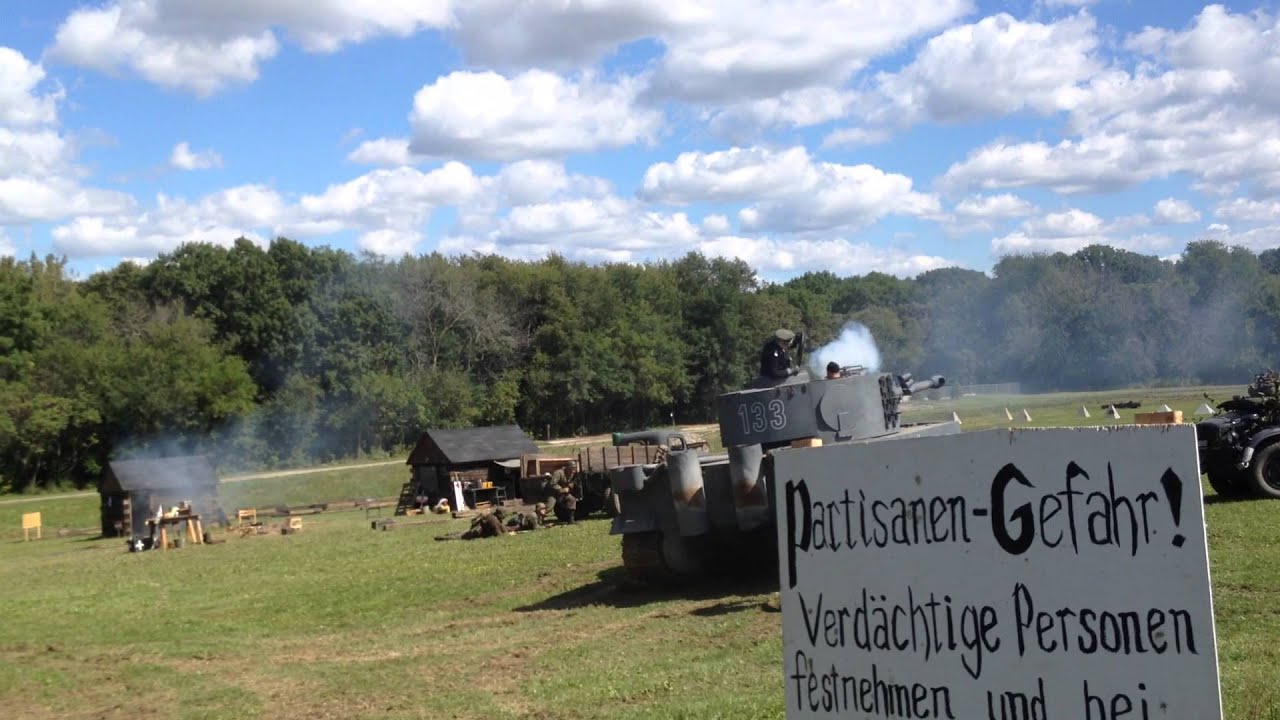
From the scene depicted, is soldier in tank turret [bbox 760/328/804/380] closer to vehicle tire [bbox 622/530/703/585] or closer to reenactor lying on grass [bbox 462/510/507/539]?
vehicle tire [bbox 622/530/703/585]

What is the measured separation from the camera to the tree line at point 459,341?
53.8 m

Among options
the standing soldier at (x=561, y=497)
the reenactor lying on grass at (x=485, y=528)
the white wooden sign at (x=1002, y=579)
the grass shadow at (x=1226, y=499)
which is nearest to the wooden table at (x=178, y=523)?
the standing soldier at (x=561, y=497)

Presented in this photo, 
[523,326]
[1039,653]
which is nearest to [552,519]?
→ [1039,653]

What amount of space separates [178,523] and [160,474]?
14.9ft

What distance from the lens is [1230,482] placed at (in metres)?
18.7

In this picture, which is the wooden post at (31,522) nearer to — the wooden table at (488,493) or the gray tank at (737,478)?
the wooden table at (488,493)

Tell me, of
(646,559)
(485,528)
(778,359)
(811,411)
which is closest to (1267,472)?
(811,411)

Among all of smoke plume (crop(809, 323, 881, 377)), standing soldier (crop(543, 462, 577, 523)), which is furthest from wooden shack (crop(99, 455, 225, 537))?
smoke plume (crop(809, 323, 881, 377))

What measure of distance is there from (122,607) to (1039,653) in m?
16.5

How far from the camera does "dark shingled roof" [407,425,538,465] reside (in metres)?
37.5

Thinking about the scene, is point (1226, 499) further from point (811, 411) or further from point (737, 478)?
point (737, 478)

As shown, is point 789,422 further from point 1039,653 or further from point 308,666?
point 1039,653

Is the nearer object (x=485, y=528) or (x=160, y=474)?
(x=485, y=528)

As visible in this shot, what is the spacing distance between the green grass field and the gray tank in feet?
1.82
